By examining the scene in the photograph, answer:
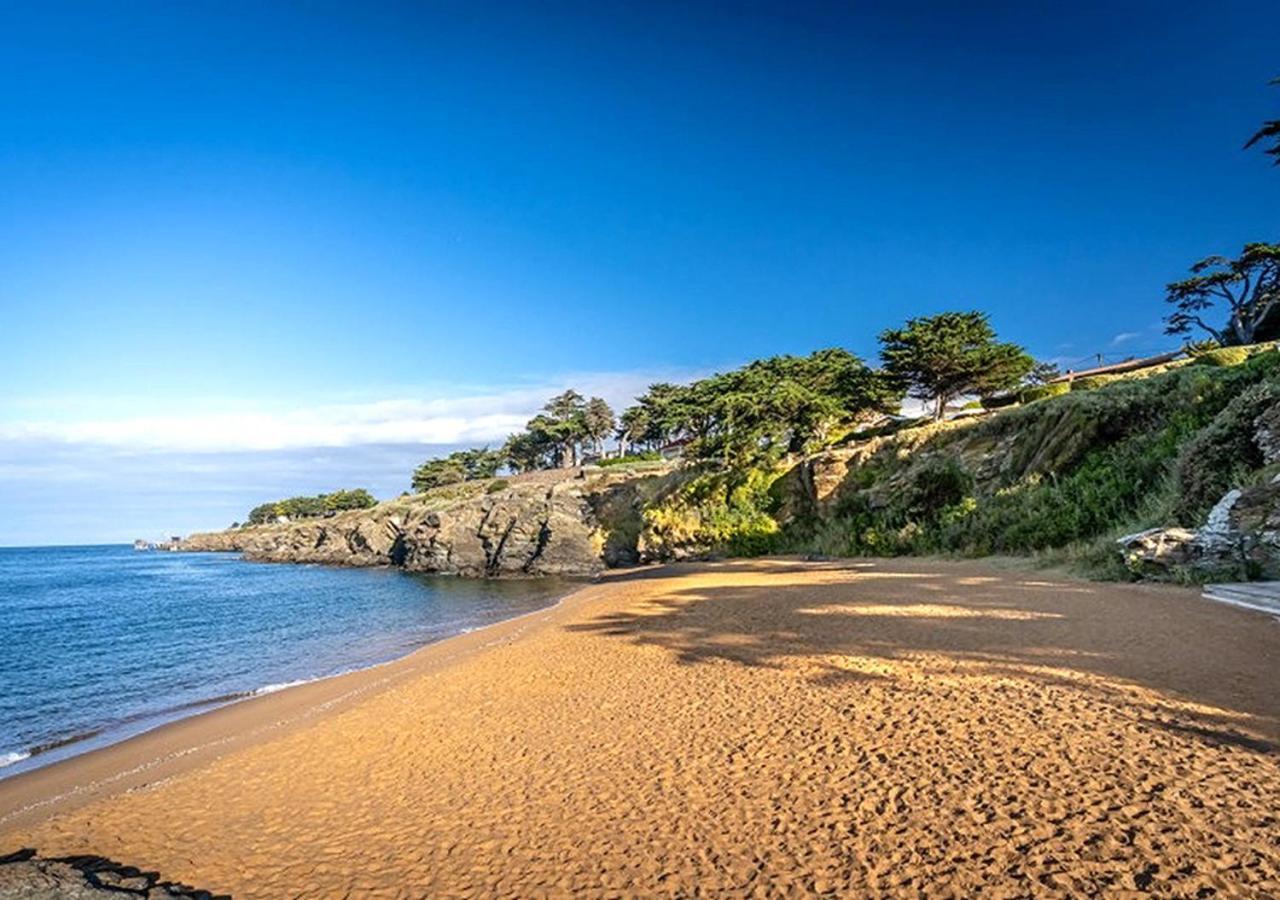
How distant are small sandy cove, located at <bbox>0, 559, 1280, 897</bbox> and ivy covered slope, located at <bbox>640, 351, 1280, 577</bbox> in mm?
3893

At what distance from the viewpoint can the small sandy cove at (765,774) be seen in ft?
13.6

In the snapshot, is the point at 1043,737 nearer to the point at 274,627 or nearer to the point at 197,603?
the point at 274,627

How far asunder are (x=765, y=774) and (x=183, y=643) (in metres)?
22.9

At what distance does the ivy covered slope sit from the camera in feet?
44.8

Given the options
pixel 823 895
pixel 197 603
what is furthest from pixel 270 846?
pixel 197 603

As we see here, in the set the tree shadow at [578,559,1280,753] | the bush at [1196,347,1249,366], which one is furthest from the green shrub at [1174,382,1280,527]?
the bush at [1196,347,1249,366]

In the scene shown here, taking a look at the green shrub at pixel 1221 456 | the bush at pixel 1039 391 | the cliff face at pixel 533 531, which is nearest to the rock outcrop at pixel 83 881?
the green shrub at pixel 1221 456

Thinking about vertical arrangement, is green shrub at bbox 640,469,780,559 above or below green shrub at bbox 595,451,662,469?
below

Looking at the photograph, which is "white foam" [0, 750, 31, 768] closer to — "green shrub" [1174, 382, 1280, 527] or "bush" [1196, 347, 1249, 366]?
"green shrub" [1174, 382, 1280, 527]

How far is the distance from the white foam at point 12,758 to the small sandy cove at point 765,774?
1.36m

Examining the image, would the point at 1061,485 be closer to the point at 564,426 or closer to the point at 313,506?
the point at 564,426

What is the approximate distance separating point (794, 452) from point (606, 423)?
49058mm

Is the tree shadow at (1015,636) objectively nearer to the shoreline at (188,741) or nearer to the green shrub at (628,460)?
the shoreline at (188,741)

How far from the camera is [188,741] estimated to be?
10.0 metres
